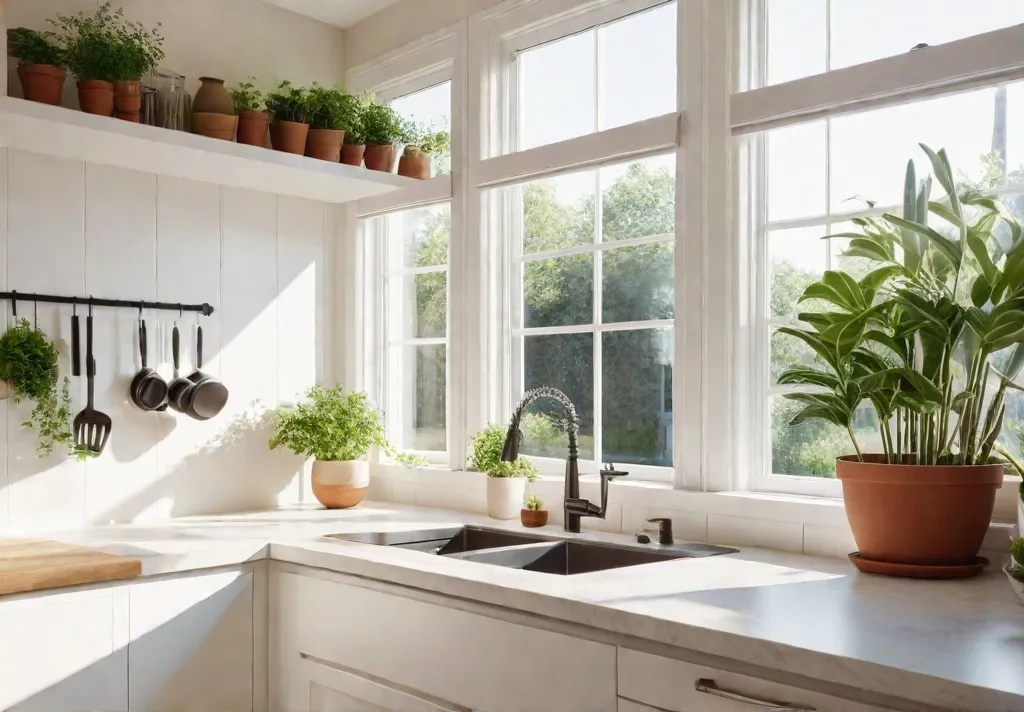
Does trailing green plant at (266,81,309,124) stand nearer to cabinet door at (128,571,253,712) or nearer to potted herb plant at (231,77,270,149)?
potted herb plant at (231,77,270,149)

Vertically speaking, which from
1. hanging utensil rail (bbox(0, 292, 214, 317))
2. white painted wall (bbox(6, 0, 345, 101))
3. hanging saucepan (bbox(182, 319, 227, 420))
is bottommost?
hanging saucepan (bbox(182, 319, 227, 420))

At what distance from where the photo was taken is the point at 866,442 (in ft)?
7.10

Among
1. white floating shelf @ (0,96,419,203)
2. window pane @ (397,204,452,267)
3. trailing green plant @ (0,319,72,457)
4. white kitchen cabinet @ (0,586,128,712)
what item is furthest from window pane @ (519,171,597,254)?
white kitchen cabinet @ (0,586,128,712)

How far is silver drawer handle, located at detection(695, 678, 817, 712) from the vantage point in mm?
1359

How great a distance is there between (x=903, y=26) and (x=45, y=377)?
231 cm

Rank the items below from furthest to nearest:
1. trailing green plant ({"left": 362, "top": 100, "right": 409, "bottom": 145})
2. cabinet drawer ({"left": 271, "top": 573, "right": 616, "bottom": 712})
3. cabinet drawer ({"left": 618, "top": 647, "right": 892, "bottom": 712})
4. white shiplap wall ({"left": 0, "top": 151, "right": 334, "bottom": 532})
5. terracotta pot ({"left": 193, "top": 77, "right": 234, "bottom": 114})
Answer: trailing green plant ({"left": 362, "top": 100, "right": 409, "bottom": 145}) → terracotta pot ({"left": 193, "top": 77, "right": 234, "bottom": 114}) → white shiplap wall ({"left": 0, "top": 151, "right": 334, "bottom": 532}) → cabinet drawer ({"left": 271, "top": 573, "right": 616, "bottom": 712}) → cabinet drawer ({"left": 618, "top": 647, "right": 892, "bottom": 712})

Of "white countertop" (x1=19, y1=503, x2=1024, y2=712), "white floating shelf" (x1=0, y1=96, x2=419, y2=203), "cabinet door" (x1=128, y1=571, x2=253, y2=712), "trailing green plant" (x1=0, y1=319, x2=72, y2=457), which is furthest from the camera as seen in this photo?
"trailing green plant" (x1=0, y1=319, x2=72, y2=457)

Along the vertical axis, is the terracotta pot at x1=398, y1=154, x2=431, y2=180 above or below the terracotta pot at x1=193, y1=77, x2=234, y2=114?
below

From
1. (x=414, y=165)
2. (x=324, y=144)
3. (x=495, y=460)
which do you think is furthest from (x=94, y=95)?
(x=495, y=460)

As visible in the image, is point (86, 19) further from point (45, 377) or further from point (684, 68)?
point (684, 68)

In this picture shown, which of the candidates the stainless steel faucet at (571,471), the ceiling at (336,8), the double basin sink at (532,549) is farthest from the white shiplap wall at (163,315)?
the stainless steel faucet at (571,471)

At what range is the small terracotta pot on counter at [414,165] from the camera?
3.15 meters

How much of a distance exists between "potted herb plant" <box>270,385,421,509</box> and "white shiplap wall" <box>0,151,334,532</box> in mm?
188

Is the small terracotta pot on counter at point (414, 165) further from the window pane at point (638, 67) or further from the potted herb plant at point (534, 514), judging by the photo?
the potted herb plant at point (534, 514)
